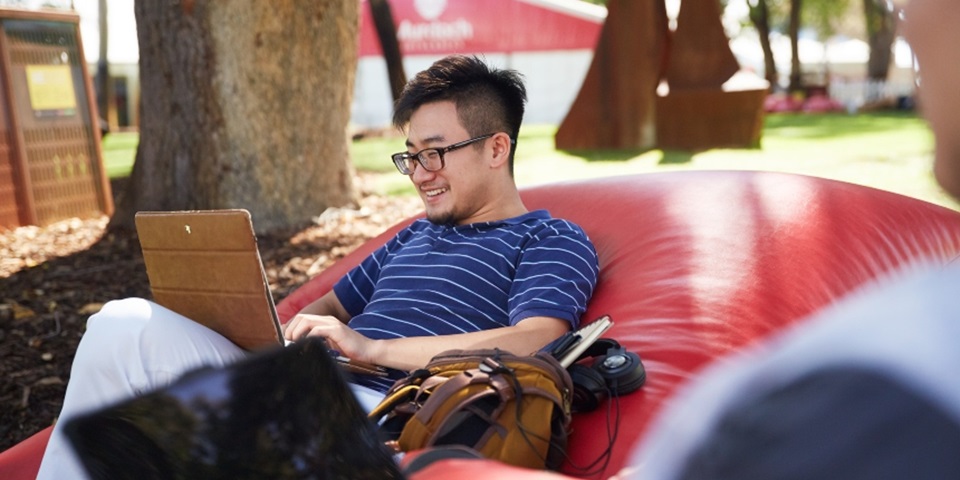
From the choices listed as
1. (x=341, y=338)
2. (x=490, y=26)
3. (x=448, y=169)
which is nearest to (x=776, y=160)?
(x=448, y=169)

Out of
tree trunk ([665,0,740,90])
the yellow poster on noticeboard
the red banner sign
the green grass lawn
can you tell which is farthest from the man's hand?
the red banner sign

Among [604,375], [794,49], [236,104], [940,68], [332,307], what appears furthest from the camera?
[794,49]

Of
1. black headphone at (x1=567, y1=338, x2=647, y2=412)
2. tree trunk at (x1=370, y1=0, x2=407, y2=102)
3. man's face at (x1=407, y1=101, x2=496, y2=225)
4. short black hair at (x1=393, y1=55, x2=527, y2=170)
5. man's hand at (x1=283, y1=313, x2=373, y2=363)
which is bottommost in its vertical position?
black headphone at (x1=567, y1=338, x2=647, y2=412)

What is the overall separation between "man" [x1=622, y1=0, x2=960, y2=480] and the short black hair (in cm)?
272

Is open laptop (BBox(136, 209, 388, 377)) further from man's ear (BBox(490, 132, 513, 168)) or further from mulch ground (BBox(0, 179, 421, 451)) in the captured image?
mulch ground (BBox(0, 179, 421, 451))

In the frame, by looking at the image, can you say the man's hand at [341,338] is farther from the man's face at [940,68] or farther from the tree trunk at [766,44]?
the tree trunk at [766,44]

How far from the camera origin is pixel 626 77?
11.9 metres

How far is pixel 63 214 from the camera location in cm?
841

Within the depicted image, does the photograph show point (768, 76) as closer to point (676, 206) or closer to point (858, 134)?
point (858, 134)

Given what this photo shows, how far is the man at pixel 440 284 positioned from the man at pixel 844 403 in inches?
77.5

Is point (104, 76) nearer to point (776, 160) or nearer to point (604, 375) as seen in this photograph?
point (776, 160)

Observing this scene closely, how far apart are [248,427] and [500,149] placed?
2.24m

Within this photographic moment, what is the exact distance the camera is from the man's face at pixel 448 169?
336 centimetres

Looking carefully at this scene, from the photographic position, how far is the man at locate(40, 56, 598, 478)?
107 inches
